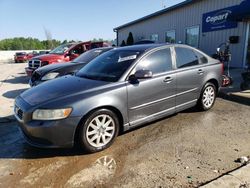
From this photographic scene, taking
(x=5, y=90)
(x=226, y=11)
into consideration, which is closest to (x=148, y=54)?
(x=5, y=90)

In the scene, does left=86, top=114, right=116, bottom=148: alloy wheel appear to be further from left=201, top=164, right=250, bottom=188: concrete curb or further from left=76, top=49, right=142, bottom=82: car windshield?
left=201, top=164, right=250, bottom=188: concrete curb

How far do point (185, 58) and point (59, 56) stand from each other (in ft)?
24.3

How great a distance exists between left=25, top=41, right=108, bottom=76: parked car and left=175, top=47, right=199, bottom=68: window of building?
7.19 m

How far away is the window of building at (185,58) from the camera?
203 inches

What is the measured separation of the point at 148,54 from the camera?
4.70m

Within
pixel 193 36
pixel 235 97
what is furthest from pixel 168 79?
pixel 193 36

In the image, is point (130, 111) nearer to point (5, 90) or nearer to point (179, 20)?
point (5, 90)

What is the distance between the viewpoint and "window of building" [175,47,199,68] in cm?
515

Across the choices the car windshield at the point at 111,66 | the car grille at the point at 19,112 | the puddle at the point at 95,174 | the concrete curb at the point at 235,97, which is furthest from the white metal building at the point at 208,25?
the car grille at the point at 19,112

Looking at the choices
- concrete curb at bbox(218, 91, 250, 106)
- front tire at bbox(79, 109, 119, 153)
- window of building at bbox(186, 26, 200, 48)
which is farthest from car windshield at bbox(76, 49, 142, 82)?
window of building at bbox(186, 26, 200, 48)

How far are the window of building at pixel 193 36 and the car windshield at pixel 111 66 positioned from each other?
10.7 m

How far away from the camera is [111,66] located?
473 centimetres

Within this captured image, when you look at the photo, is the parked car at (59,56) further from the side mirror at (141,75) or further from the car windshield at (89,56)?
the side mirror at (141,75)

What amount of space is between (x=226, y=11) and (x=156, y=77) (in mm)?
9272
